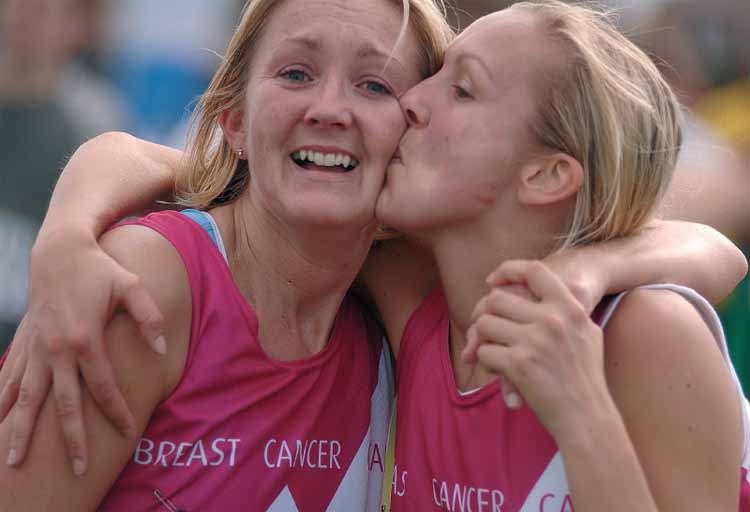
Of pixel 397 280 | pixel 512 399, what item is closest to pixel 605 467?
pixel 512 399

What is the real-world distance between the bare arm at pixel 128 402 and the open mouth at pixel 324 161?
41cm

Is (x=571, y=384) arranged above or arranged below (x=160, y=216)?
below

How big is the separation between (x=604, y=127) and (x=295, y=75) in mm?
779

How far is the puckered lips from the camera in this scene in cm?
290

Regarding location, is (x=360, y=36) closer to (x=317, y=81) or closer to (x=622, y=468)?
(x=317, y=81)

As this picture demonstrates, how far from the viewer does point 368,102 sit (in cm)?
295

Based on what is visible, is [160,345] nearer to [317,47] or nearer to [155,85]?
[317,47]

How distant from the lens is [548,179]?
2.79m

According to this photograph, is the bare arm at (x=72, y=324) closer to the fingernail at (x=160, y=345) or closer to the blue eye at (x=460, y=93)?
the fingernail at (x=160, y=345)

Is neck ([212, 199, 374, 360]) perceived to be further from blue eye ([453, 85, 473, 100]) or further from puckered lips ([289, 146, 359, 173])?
blue eye ([453, 85, 473, 100])

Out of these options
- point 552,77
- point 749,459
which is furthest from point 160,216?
point 749,459

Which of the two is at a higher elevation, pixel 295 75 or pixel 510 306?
pixel 295 75

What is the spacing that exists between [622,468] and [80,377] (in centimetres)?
115

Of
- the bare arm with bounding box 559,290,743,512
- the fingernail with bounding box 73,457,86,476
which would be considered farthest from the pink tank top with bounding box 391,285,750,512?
the fingernail with bounding box 73,457,86,476
